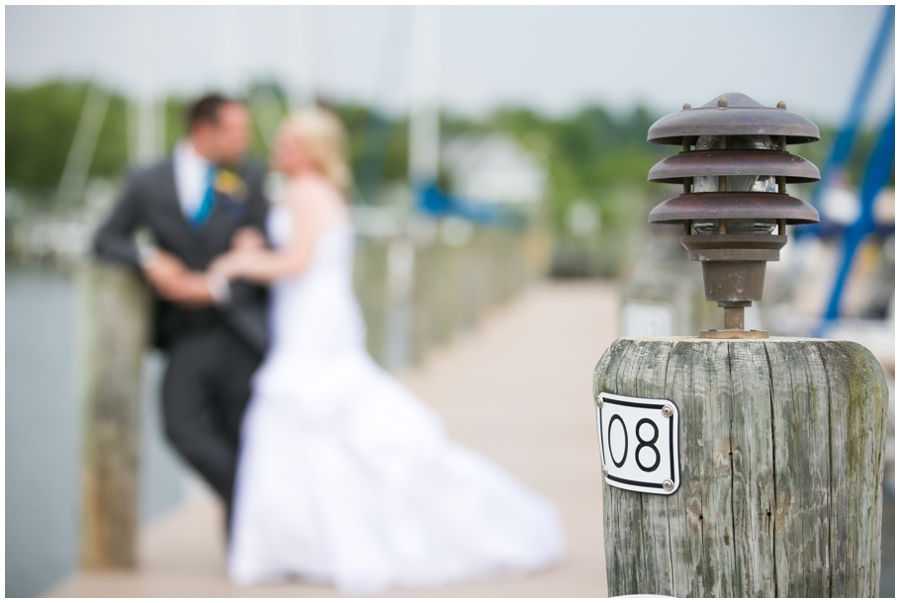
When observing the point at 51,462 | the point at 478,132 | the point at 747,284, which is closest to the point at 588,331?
the point at 51,462

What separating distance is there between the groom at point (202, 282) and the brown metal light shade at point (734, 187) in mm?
2817

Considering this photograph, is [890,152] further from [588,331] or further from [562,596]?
[588,331]

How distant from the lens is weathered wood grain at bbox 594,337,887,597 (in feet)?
5.55

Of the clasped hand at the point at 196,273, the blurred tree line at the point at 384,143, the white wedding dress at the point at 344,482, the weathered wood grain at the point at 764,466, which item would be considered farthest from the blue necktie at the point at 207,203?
the blurred tree line at the point at 384,143

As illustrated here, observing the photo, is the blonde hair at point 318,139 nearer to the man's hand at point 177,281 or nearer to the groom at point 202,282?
the groom at point 202,282

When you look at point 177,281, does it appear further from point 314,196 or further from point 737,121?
point 737,121

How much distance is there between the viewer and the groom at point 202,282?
4312 millimetres

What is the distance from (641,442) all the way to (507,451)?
544 centimetres

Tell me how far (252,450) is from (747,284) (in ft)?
9.56

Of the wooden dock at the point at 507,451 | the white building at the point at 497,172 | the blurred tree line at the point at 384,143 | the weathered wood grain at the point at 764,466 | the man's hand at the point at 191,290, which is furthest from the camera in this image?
the white building at the point at 497,172

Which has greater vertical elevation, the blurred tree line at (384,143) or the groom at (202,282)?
the blurred tree line at (384,143)

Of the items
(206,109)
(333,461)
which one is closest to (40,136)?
(206,109)

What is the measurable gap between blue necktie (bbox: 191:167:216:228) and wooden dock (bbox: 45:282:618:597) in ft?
4.79

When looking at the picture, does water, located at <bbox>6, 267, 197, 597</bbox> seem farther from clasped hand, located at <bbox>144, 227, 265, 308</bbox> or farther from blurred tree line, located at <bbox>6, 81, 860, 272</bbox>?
blurred tree line, located at <bbox>6, 81, 860, 272</bbox>
